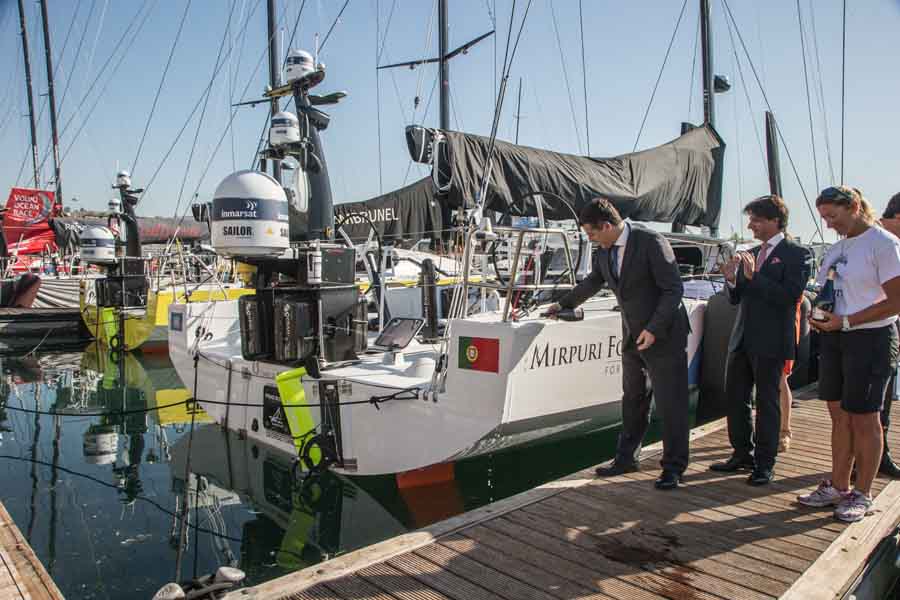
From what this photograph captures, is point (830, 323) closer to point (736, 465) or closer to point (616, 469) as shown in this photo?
point (736, 465)

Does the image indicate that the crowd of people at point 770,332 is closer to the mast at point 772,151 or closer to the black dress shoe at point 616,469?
the black dress shoe at point 616,469

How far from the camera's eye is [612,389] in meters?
4.92

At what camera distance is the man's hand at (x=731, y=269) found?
132 inches

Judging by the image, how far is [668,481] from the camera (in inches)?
136

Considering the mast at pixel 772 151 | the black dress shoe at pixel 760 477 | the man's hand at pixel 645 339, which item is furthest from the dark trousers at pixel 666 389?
the mast at pixel 772 151

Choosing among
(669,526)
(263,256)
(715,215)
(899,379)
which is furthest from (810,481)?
(715,215)

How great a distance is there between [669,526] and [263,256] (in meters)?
3.58

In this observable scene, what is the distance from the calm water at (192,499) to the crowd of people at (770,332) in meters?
2.01

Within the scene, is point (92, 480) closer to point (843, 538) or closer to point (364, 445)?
point (364, 445)

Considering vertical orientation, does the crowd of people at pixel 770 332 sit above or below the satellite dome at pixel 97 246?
below

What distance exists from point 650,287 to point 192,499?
4.22 metres

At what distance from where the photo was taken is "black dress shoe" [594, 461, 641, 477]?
12.2ft

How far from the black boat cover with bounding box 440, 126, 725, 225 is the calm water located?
2622 mm

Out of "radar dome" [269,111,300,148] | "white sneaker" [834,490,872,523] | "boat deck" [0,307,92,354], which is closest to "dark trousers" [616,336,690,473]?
"white sneaker" [834,490,872,523]
